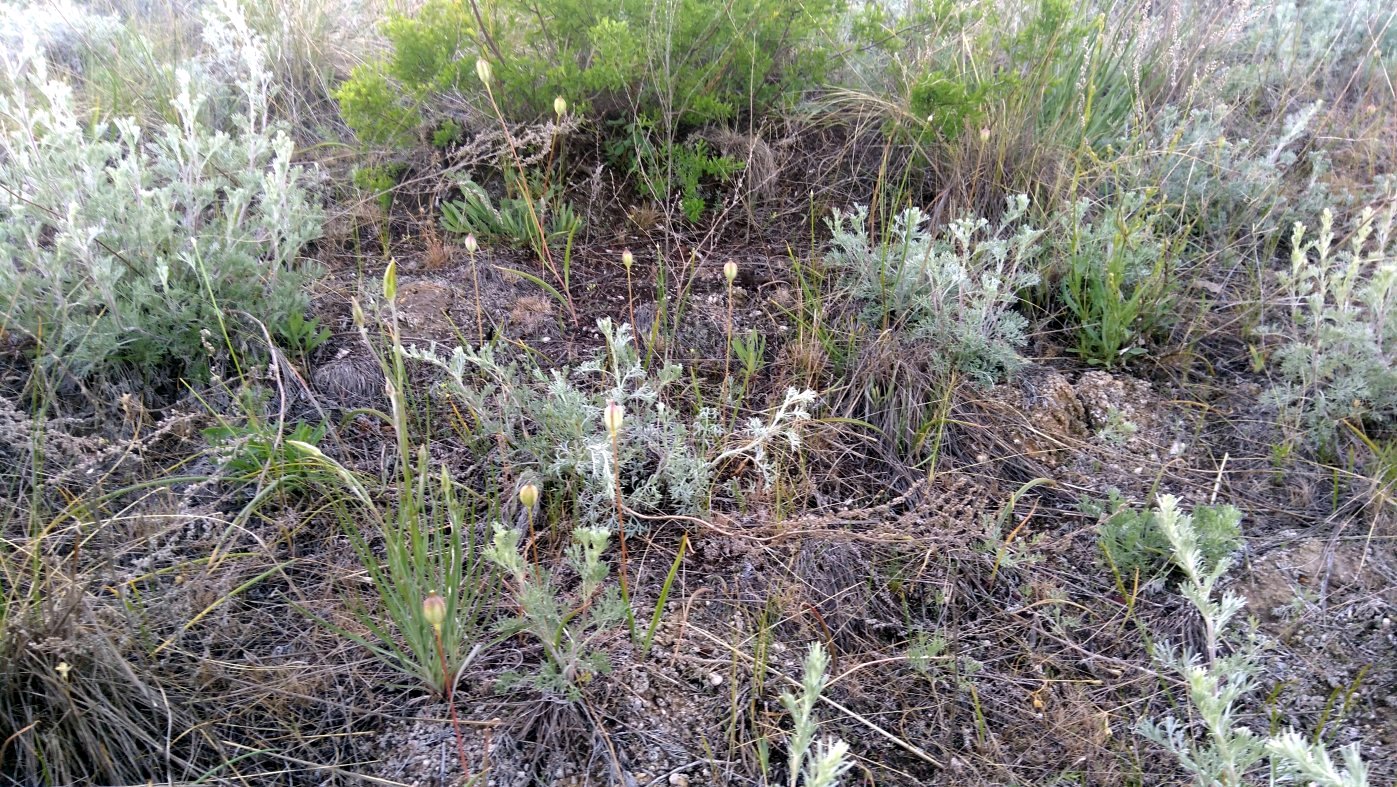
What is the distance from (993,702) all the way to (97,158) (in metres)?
2.64

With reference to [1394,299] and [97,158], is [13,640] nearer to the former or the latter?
[97,158]

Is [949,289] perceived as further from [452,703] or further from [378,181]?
[378,181]

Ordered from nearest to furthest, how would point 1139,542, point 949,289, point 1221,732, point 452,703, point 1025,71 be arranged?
1. point 1221,732
2. point 452,703
3. point 1139,542
4. point 949,289
5. point 1025,71

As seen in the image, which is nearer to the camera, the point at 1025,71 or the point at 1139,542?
the point at 1139,542

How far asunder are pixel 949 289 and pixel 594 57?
1414 mm

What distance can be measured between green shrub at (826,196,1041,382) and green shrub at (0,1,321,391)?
1.67m

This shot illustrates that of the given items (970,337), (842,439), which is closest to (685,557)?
(842,439)

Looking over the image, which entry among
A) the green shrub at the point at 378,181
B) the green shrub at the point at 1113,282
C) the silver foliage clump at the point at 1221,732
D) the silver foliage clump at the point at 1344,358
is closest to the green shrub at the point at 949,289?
the green shrub at the point at 1113,282

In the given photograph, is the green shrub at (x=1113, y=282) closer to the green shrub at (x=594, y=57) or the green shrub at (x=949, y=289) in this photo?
the green shrub at (x=949, y=289)

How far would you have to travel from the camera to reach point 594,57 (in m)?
2.95

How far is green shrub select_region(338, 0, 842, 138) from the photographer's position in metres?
2.90

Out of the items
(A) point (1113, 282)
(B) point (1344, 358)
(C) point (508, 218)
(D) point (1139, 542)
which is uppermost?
(C) point (508, 218)

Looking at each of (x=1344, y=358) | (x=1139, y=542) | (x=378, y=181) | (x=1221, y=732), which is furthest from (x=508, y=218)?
(x=1344, y=358)

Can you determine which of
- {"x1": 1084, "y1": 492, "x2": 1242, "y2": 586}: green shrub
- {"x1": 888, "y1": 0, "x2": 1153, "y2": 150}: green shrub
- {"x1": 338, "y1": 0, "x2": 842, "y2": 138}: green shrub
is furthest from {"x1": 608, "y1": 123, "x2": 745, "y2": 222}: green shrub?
{"x1": 1084, "y1": 492, "x2": 1242, "y2": 586}: green shrub
